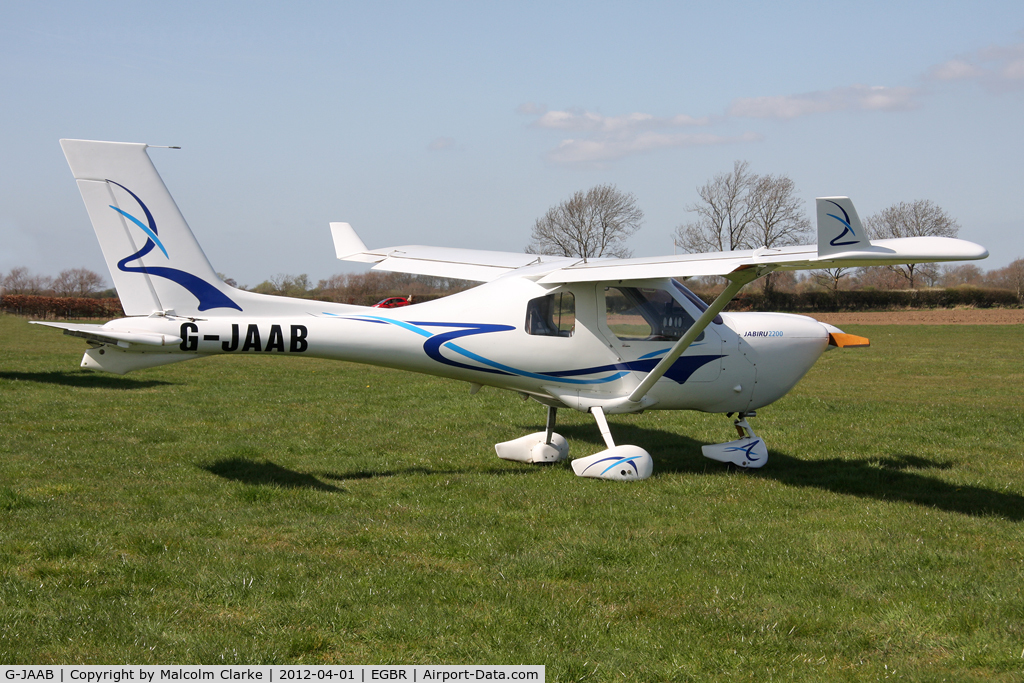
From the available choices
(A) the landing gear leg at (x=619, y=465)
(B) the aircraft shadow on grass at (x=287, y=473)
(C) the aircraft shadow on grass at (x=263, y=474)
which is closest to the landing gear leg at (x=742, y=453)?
(A) the landing gear leg at (x=619, y=465)

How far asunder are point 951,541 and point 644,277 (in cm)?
362

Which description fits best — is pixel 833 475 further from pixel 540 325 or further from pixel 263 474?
pixel 263 474

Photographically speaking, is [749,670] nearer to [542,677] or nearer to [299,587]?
[542,677]

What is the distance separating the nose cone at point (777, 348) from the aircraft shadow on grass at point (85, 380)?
11865 millimetres

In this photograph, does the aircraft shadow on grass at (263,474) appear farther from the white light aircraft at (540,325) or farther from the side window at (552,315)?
the side window at (552,315)

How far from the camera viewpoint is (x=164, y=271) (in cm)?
774

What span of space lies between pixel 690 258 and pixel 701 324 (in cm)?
71

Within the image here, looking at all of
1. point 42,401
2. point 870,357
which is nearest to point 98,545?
point 42,401

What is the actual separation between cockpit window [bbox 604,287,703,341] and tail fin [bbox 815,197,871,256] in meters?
2.93

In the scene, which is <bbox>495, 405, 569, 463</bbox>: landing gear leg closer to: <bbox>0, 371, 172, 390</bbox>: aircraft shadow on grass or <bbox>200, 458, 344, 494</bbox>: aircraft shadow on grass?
<bbox>200, 458, 344, 494</bbox>: aircraft shadow on grass

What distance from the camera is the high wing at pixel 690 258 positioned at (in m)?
6.33

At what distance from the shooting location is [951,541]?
648 cm

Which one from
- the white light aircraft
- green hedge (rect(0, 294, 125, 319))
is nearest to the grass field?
the white light aircraft

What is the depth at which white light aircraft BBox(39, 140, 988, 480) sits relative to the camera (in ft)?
24.4
